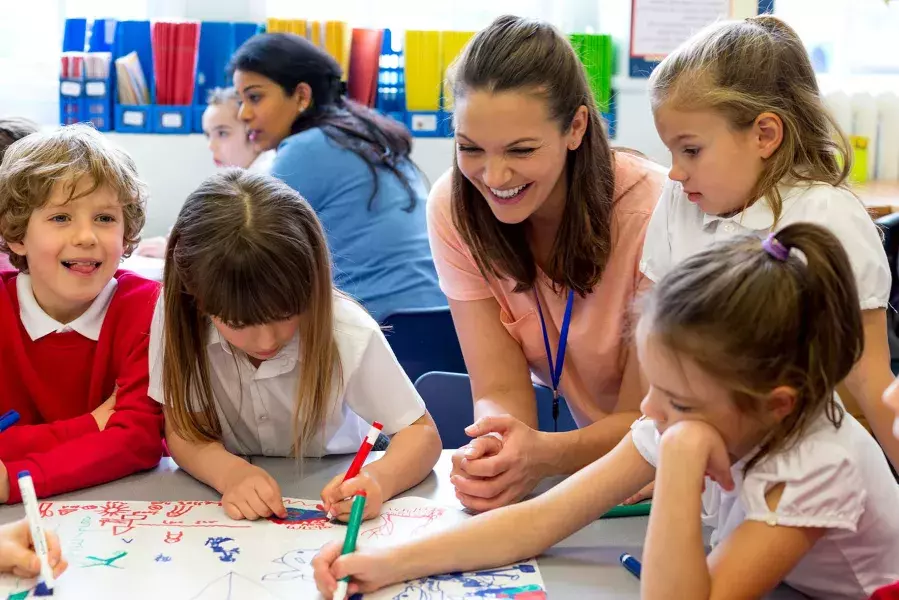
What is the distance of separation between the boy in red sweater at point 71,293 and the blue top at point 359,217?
3.10ft

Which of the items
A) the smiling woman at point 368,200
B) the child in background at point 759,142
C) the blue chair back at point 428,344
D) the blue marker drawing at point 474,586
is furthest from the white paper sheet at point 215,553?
the smiling woman at point 368,200

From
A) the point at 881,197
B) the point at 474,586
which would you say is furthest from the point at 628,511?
the point at 881,197

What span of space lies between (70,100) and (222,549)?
96.7 inches

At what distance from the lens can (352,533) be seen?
1.04 metres

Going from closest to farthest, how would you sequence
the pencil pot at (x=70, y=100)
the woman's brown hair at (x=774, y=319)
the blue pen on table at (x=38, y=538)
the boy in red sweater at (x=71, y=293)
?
the woman's brown hair at (x=774, y=319)
the blue pen on table at (x=38, y=538)
the boy in red sweater at (x=71, y=293)
the pencil pot at (x=70, y=100)

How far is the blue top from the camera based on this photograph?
7.70 feet

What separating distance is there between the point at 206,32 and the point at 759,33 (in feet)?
7.72

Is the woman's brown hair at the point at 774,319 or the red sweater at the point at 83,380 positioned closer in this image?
the woman's brown hair at the point at 774,319

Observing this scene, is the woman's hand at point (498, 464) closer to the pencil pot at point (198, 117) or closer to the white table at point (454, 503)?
the white table at point (454, 503)

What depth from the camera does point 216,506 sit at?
1.19m

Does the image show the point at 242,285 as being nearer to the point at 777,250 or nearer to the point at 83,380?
the point at 83,380

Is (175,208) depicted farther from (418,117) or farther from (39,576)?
(39,576)

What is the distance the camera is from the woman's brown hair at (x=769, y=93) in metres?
1.17

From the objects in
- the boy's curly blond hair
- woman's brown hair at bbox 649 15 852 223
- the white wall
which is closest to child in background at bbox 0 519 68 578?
the boy's curly blond hair
